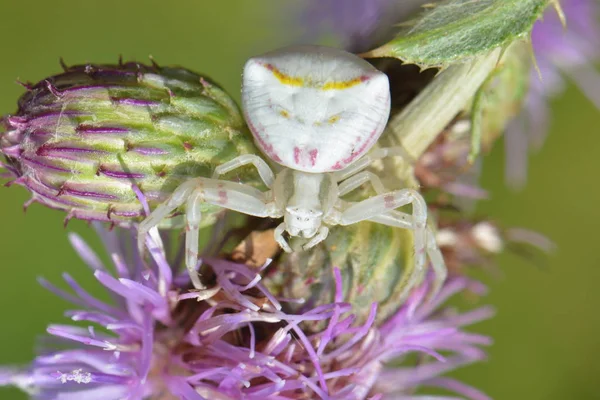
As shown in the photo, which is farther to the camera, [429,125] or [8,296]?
[8,296]

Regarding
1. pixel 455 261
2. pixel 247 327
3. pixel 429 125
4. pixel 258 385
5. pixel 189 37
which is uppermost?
pixel 189 37

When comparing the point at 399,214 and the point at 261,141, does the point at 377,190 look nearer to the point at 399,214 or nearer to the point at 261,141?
the point at 399,214

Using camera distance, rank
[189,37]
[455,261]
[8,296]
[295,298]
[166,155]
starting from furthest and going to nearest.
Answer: [189,37], [8,296], [455,261], [295,298], [166,155]

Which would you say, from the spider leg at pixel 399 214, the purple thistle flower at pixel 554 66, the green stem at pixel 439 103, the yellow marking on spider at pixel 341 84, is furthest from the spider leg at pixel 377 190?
the purple thistle flower at pixel 554 66

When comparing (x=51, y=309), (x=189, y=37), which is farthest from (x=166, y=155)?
(x=189, y=37)

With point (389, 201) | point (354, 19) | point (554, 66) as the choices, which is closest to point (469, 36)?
point (389, 201)

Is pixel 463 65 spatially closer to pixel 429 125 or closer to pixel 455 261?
pixel 429 125
